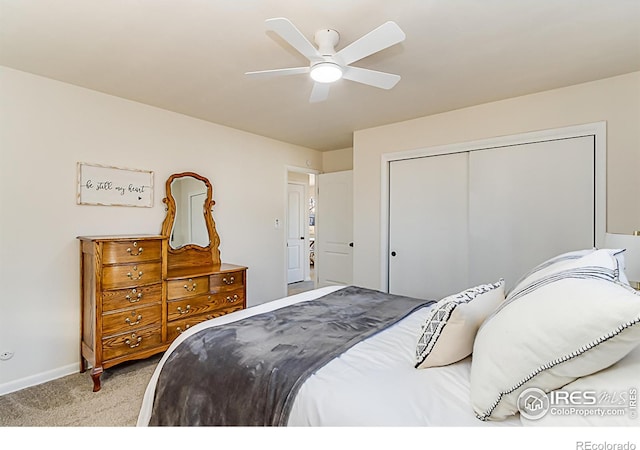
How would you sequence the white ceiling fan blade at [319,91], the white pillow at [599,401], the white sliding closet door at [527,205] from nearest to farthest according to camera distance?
the white pillow at [599,401] < the white ceiling fan blade at [319,91] < the white sliding closet door at [527,205]

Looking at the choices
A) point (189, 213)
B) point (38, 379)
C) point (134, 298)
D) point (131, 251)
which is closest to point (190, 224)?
point (189, 213)

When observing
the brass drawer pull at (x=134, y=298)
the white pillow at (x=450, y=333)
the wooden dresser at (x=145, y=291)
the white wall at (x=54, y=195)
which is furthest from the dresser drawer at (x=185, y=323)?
the white pillow at (x=450, y=333)

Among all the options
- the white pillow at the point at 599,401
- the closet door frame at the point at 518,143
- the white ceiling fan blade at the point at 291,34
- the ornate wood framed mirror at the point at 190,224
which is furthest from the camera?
the ornate wood framed mirror at the point at 190,224

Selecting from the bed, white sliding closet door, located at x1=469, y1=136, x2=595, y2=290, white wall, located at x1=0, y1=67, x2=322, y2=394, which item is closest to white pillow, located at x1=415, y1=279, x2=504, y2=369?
the bed

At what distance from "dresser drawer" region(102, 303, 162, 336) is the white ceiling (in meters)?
1.85

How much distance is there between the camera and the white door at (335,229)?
461 cm

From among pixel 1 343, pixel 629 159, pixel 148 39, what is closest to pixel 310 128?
pixel 148 39

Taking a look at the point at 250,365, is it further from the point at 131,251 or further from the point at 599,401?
the point at 131,251

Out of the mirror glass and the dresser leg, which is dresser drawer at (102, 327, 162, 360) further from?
the mirror glass

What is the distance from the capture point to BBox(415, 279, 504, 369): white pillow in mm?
1147

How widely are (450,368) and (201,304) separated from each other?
7.81 ft

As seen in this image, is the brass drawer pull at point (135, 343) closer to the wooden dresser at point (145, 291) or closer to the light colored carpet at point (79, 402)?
the wooden dresser at point (145, 291)

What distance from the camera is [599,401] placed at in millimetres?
744

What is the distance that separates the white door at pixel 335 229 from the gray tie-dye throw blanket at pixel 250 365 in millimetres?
2869
